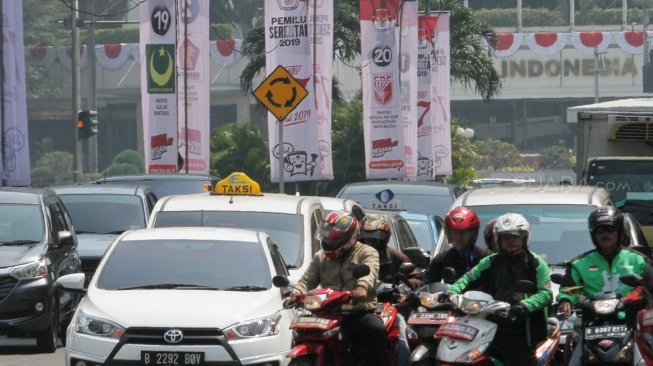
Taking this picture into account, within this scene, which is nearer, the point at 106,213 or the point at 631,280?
the point at 631,280

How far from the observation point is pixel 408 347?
38.0ft

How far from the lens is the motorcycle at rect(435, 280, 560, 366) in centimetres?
927

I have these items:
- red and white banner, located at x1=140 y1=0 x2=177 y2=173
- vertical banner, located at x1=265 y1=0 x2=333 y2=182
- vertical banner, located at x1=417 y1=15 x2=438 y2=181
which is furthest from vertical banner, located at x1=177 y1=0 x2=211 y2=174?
vertical banner, located at x1=417 y1=15 x2=438 y2=181

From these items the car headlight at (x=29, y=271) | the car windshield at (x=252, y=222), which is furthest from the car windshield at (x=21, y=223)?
the car windshield at (x=252, y=222)

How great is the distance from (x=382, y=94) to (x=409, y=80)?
8.86 feet

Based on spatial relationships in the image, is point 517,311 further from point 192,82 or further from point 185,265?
point 192,82

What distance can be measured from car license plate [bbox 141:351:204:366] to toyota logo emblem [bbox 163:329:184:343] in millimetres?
90

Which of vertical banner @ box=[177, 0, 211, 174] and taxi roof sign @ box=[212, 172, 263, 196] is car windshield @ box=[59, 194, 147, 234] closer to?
taxi roof sign @ box=[212, 172, 263, 196]

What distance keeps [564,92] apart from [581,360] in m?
91.9

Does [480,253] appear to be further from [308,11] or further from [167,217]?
[308,11]

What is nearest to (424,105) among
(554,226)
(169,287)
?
(554,226)

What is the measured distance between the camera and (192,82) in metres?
31.8

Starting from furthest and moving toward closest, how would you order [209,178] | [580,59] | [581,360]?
[580,59], [209,178], [581,360]

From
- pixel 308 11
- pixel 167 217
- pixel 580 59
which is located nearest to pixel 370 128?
pixel 308 11
